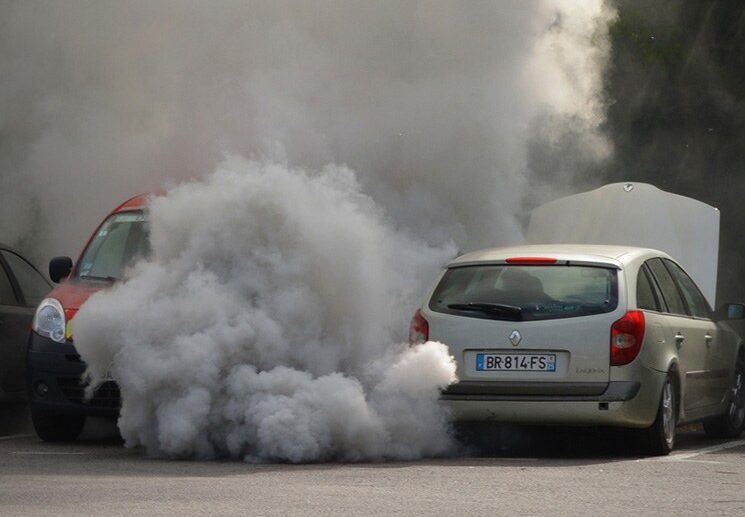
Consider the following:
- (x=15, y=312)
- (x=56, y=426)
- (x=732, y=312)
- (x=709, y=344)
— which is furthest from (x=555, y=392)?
(x=15, y=312)

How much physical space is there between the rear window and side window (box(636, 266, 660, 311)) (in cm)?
22

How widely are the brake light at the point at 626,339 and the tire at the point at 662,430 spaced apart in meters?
0.46

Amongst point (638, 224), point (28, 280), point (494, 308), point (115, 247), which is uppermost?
point (638, 224)

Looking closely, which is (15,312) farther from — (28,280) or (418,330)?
(418,330)

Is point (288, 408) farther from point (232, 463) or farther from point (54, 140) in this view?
point (54, 140)

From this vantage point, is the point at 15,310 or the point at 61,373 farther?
the point at 15,310

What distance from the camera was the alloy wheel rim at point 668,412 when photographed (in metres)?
11.4

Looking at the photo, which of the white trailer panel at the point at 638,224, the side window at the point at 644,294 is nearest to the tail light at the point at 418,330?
the side window at the point at 644,294

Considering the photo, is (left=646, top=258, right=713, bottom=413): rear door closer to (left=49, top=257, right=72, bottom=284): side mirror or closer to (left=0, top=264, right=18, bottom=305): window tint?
(left=49, top=257, right=72, bottom=284): side mirror

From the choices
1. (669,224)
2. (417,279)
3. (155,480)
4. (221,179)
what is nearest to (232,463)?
(155,480)

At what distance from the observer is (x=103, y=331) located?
36.6ft

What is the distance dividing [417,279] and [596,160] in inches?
245

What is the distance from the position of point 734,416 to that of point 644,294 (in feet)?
8.03

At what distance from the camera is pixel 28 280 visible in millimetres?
14539
